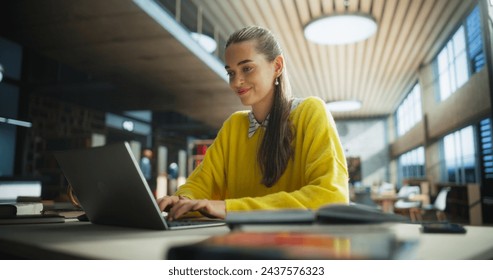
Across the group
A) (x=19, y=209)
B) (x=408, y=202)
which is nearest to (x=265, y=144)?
(x=19, y=209)

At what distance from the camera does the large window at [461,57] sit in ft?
17.0

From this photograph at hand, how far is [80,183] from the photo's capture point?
2.83 ft

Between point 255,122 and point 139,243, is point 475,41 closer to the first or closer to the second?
point 255,122

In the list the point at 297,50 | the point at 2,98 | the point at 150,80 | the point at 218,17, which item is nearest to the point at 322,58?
the point at 297,50

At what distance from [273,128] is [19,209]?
79 cm

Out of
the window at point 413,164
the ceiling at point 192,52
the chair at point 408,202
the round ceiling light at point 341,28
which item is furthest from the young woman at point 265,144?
the window at point 413,164

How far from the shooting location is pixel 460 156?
252 inches

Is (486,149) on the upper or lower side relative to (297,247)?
upper

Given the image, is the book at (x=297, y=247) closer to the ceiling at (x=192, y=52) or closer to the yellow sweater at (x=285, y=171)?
the yellow sweater at (x=285, y=171)

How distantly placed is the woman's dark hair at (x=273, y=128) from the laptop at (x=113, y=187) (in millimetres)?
284

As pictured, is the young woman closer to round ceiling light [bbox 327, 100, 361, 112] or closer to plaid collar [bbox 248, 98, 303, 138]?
plaid collar [bbox 248, 98, 303, 138]

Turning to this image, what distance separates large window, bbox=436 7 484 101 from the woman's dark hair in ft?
16.1

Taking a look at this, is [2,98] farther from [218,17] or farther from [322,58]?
[322,58]
